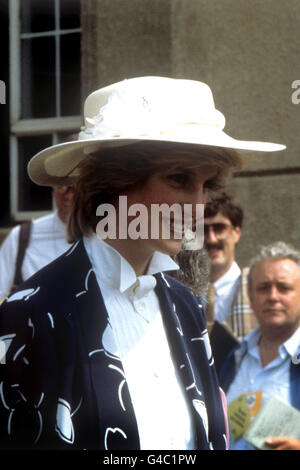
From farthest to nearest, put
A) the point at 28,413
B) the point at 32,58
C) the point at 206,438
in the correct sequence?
the point at 32,58 < the point at 206,438 < the point at 28,413

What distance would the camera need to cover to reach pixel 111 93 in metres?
1.55

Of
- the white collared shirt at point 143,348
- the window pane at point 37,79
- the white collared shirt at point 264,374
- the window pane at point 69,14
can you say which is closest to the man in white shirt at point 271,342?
the white collared shirt at point 264,374

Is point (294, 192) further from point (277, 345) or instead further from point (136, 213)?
point (136, 213)

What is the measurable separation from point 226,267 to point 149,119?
1.12m

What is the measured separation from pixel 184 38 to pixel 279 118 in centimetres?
54

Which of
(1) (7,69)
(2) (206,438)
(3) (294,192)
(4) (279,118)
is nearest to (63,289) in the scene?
(2) (206,438)

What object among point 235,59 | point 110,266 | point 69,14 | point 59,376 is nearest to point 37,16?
point 69,14

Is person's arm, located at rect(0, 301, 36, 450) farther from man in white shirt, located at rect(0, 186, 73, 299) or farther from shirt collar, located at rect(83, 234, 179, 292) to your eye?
man in white shirt, located at rect(0, 186, 73, 299)

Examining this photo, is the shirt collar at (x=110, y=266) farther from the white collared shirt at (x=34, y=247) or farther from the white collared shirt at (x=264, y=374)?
the white collared shirt at (x=264, y=374)

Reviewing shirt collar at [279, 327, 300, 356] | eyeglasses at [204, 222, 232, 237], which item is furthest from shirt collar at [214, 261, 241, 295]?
shirt collar at [279, 327, 300, 356]

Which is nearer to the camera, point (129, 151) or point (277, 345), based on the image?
point (129, 151)

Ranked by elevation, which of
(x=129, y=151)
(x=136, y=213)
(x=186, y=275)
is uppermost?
(x=129, y=151)

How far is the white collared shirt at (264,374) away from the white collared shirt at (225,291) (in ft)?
0.42

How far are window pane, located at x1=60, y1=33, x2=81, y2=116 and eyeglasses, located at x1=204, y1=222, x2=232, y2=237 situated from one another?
618 mm
